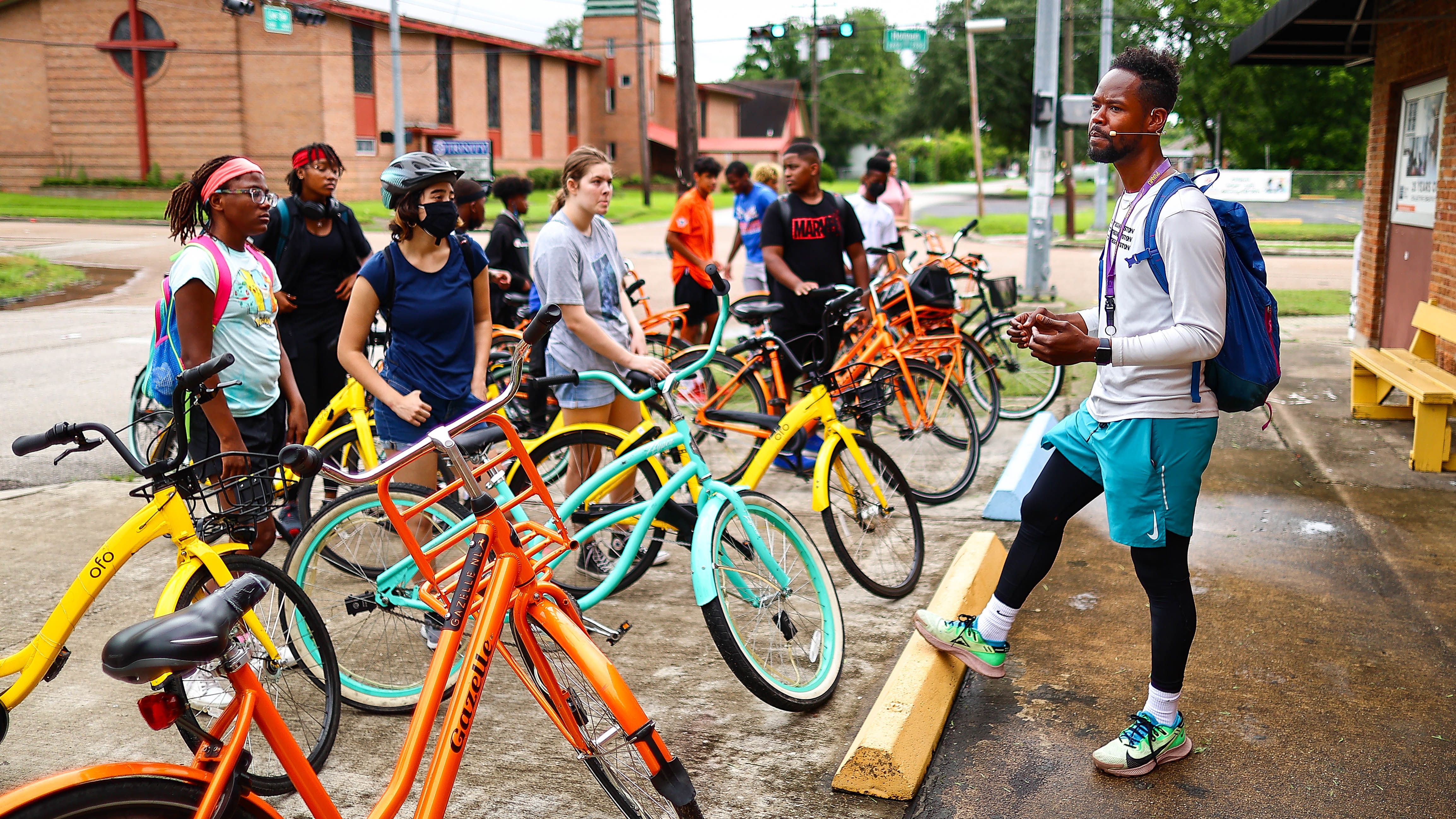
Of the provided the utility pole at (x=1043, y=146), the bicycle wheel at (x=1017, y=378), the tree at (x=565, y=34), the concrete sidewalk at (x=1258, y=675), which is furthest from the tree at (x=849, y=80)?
the concrete sidewalk at (x=1258, y=675)

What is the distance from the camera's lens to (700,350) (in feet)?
20.4

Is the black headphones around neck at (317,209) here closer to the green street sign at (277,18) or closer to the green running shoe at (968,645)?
the green running shoe at (968,645)

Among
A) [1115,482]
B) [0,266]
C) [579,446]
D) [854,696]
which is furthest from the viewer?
[0,266]

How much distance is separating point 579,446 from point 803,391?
1420 mm

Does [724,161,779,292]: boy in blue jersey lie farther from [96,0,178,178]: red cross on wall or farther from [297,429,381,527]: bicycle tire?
[96,0,178,178]: red cross on wall

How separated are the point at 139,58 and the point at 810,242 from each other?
43.8 m

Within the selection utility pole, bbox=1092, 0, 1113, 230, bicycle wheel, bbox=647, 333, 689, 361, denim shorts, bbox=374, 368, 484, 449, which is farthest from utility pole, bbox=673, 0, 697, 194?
denim shorts, bbox=374, 368, 484, 449

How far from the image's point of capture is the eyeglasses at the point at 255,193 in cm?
410

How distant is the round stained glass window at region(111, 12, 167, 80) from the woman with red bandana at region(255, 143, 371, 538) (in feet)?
140

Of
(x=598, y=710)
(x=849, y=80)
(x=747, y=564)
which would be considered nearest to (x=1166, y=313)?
(x=747, y=564)

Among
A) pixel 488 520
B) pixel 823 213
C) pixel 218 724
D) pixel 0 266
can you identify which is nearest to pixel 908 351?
pixel 823 213

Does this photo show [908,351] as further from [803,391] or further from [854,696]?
[854,696]

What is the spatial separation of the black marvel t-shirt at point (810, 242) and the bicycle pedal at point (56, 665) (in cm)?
453

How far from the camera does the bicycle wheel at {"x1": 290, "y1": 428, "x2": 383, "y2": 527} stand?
5051mm
